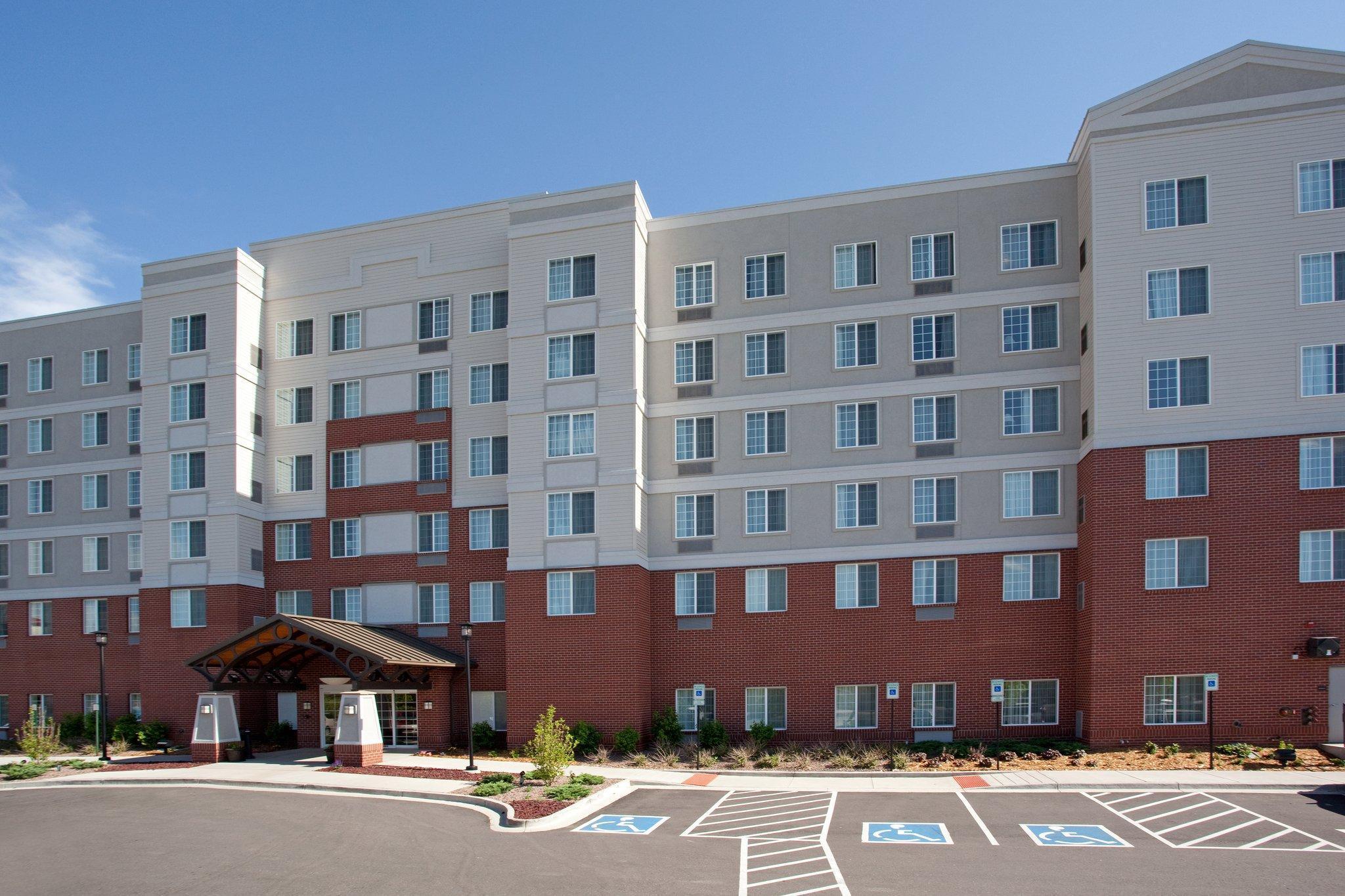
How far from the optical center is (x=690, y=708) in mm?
32406

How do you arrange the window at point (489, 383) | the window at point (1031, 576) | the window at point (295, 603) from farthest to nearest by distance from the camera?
the window at point (295, 603)
the window at point (489, 383)
the window at point (1031, 576)

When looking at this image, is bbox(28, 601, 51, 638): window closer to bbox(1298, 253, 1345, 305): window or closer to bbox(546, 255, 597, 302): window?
bbox(546, 255, 597, 302): window

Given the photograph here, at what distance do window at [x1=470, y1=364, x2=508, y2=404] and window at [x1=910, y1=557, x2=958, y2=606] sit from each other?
597 inches

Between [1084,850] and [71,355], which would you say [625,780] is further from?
[71,355]

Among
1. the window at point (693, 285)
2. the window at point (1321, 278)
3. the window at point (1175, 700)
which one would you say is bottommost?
the window at point (1175, 700)

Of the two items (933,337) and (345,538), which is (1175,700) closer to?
(933,337)

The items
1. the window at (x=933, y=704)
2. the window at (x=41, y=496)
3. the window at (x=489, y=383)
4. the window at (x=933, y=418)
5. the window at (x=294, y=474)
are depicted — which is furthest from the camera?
the window at (x=41, y=496)

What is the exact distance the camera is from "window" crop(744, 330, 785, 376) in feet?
109

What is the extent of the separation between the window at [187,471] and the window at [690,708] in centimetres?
1925

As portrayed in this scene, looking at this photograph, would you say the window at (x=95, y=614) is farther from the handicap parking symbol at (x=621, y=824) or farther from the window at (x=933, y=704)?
the window at (x=933, y=704)

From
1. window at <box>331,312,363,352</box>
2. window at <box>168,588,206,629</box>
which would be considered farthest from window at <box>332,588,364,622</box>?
Result: window at <box>331,312,363,352</box>

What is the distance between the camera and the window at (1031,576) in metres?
30.3

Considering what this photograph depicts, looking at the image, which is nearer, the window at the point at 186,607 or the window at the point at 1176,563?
the window at the point at 1176,563

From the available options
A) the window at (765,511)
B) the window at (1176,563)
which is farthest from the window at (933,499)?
the window at (1176,563)
